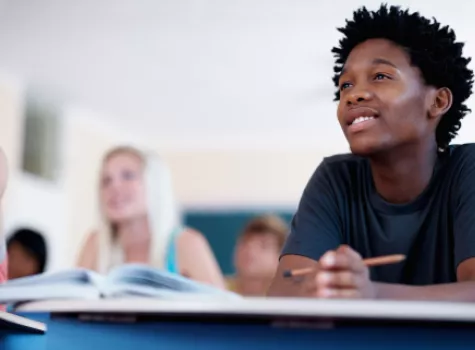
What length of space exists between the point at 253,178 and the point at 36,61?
2855 mm

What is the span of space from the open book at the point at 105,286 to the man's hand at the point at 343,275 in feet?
0.29

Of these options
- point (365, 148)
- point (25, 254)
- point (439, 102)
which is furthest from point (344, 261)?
point (25, 254)

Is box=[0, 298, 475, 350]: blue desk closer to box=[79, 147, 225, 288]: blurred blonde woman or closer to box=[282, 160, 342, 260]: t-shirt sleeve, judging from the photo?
box=[282, 160, 342, 260]: t-shirt sleeve

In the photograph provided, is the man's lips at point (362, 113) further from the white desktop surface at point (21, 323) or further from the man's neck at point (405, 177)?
the white desktop surface at point (21, 323)

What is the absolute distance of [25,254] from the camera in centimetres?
194

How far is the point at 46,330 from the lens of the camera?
773mm

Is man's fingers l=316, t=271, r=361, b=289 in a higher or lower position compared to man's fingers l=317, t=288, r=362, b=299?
higher

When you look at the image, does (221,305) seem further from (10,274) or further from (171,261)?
(10,274)

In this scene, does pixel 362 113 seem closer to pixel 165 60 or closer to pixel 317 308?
pixel 317 308

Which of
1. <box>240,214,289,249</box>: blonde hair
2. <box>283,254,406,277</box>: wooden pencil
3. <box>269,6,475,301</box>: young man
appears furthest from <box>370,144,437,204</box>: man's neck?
<box>240,214,289,249</box>: blonde hair

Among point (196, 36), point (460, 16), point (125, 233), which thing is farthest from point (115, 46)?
point (460, 16)

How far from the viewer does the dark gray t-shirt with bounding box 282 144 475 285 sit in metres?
0.99

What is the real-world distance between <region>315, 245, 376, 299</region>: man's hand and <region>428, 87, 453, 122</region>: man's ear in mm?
421

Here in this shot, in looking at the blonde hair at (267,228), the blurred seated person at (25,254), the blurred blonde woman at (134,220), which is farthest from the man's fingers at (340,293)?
the blonde hair at (267,228)
